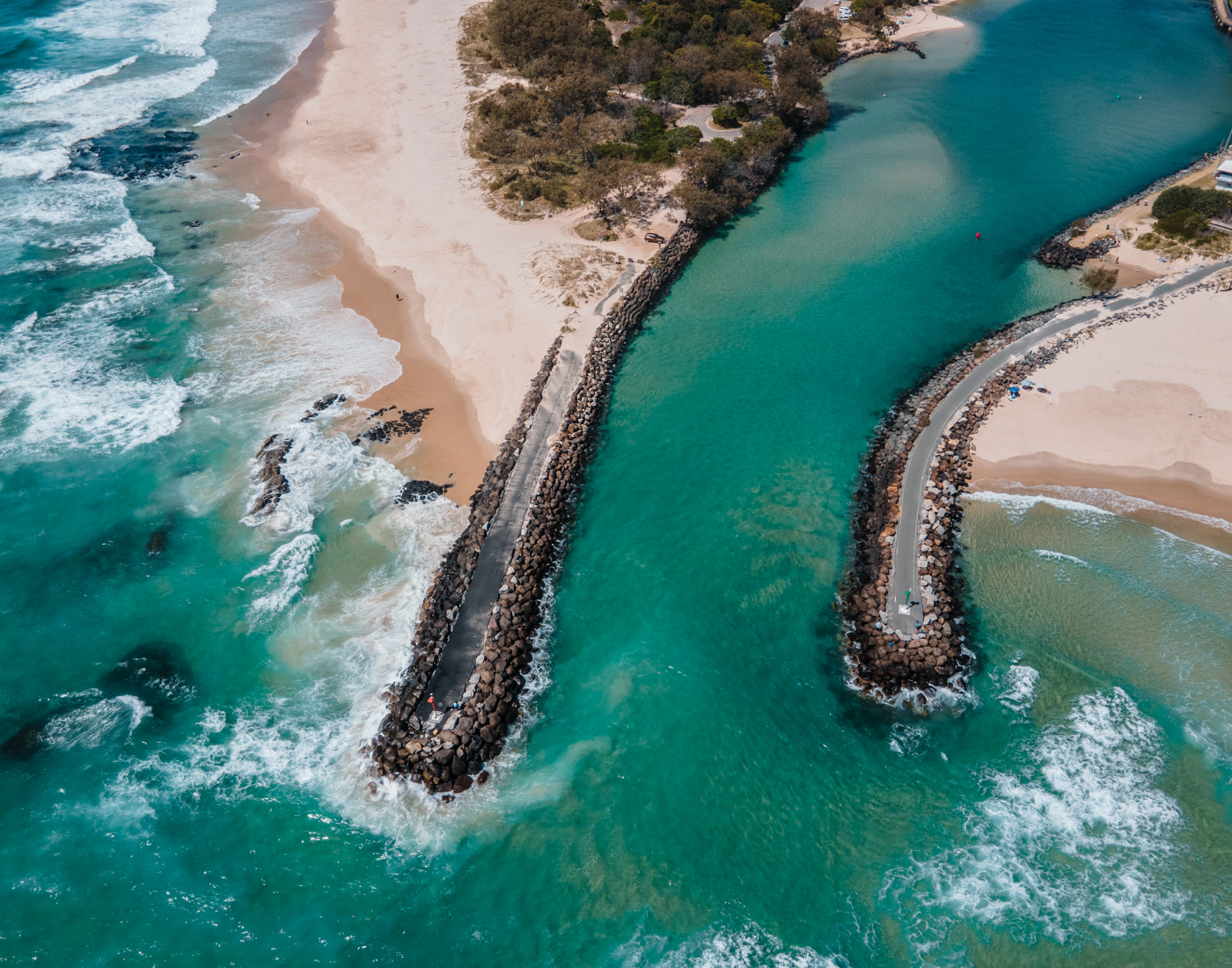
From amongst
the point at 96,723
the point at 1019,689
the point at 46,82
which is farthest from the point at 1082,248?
the point at 46,82

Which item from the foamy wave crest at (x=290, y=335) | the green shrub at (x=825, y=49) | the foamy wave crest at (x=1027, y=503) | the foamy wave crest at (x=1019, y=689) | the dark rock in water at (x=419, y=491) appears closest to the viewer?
the foamy wave crest at (x=1019, y=689)

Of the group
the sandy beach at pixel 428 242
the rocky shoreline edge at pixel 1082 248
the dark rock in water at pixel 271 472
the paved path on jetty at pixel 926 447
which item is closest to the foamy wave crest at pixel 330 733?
the dark rock in water at pixel 271 472

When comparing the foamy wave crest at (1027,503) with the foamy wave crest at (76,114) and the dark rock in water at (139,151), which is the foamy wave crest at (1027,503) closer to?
Answer: the dark rock in water at (139,151)

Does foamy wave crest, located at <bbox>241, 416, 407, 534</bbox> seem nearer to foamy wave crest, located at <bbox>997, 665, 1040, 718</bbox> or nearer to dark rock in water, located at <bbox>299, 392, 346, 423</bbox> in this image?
dark rock in water, located at <bbox>299, 392, 346, 423</bbox>

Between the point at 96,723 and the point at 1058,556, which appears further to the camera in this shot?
the point at 1058,556

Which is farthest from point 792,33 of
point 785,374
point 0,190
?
point 0,190

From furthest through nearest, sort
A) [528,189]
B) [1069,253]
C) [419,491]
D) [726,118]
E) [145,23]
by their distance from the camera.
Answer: [145,23], [726,118], [528,189], [1069,253], [419,491]

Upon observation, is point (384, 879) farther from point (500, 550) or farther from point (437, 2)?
point (437, 2)

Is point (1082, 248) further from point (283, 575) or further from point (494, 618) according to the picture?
point (283, 575)
